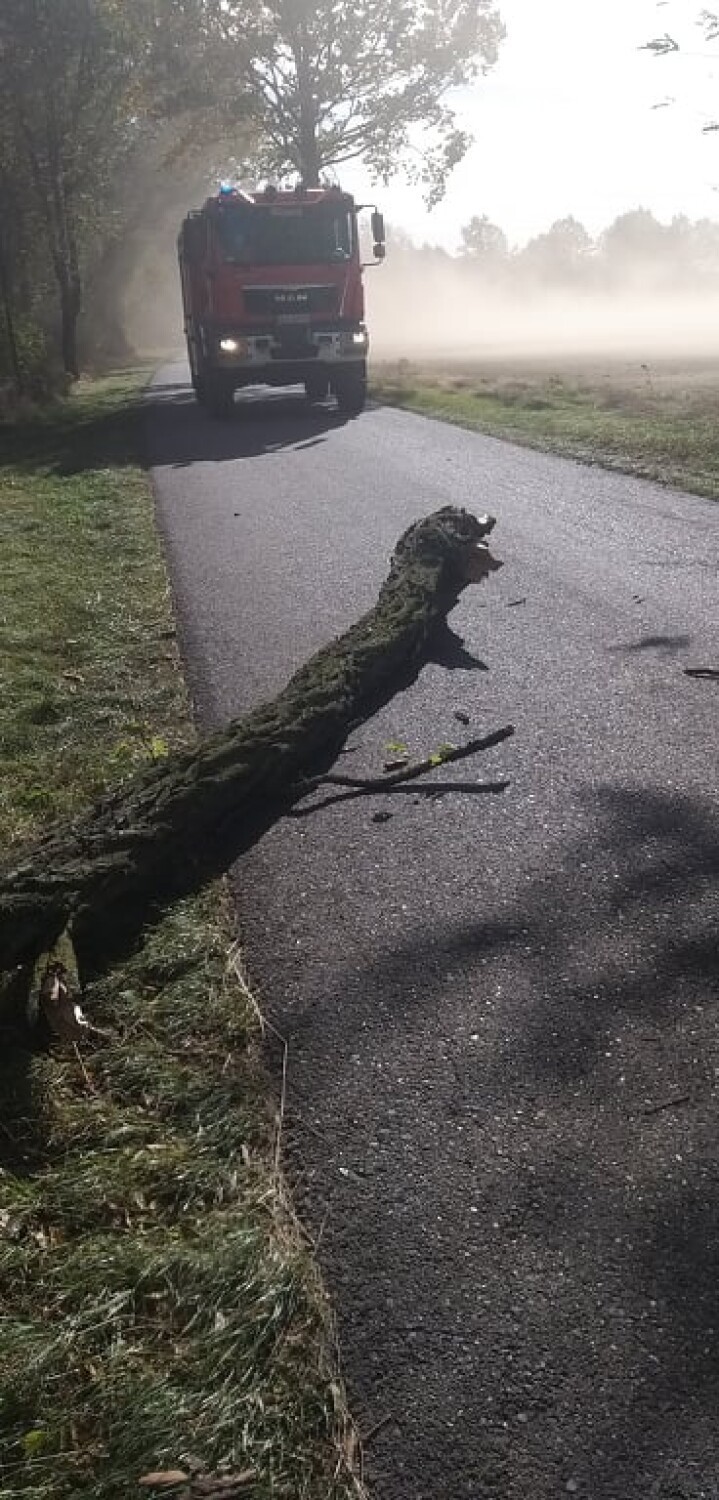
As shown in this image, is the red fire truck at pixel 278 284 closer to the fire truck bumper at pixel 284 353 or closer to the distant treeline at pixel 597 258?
the fire truck bumper at pixel 284 353

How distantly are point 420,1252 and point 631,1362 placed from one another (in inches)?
16.0

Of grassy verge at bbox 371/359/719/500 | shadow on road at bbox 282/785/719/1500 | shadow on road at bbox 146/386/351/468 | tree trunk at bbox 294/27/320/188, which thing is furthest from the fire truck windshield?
tree trunk at bbox 294/27/320/188

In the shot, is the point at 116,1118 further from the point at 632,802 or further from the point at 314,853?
the point at 632,802

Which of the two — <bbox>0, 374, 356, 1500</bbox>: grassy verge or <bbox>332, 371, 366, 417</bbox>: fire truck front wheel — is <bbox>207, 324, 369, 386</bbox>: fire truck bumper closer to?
<bbox>332, 371, 366, 417</bbox>: fire truck front wheel

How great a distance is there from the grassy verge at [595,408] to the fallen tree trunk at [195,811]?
5128 mm

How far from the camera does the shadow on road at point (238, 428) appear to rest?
14.3 m

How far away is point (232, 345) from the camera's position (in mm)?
16859

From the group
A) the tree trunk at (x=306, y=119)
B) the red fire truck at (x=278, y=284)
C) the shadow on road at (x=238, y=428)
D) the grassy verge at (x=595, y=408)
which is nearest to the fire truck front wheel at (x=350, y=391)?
the red fire truck at (x=278, y=284)

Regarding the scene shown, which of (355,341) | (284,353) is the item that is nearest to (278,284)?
(284,353)

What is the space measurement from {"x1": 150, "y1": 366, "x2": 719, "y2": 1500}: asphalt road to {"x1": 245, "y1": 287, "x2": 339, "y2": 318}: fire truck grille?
12437 millimetres

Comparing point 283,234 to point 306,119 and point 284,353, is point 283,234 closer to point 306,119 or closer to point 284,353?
point 284,353

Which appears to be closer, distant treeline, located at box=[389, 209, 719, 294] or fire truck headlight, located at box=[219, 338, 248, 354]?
fire truck headlight, located at box=[219, 338, 248, 354]

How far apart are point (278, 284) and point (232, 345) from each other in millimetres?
1096

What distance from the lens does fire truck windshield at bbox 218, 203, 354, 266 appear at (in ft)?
54.4
